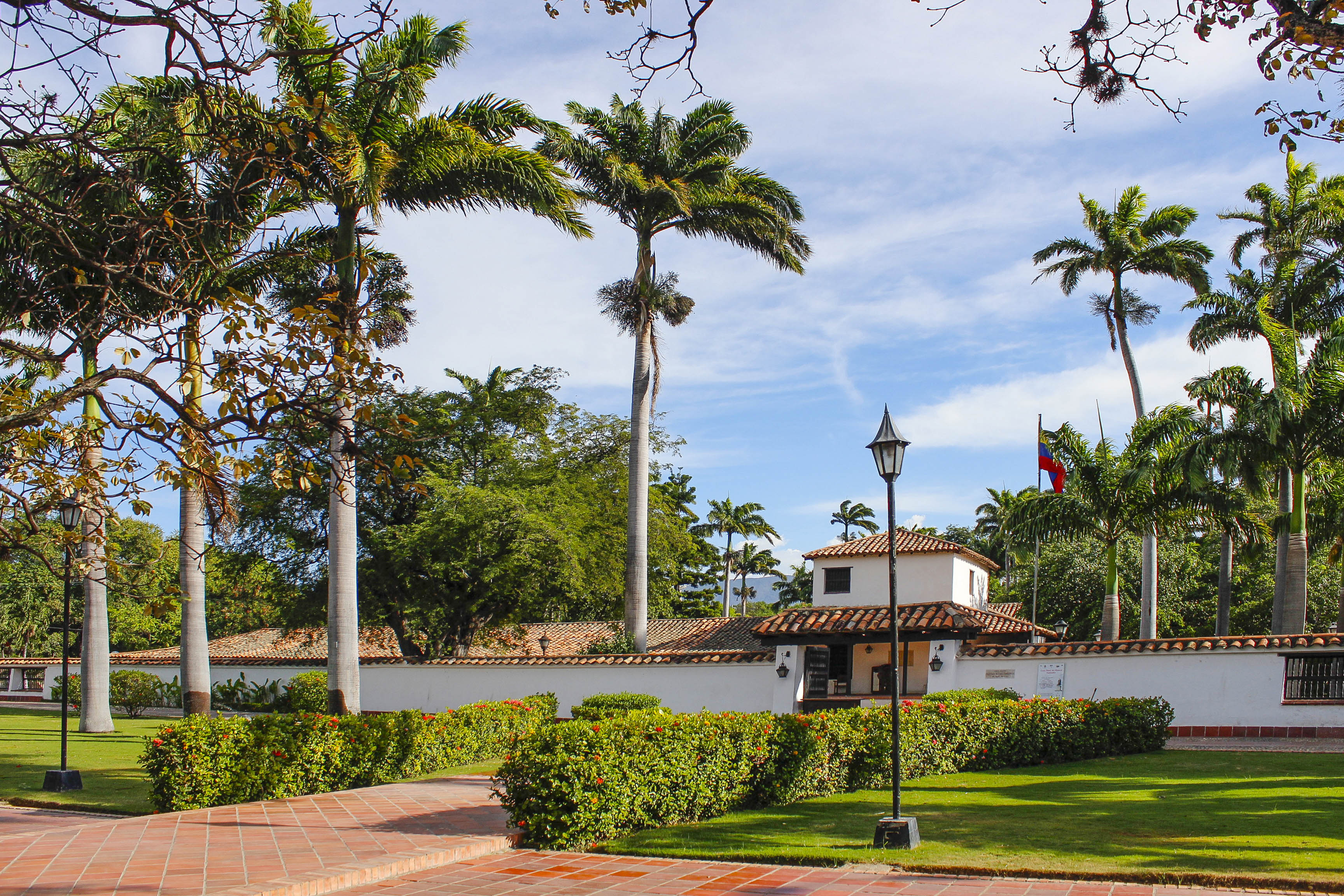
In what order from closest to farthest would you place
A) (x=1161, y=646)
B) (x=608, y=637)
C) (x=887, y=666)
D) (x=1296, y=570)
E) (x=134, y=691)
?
(x=1161, y=646)
(x=1296, y=570)
(x=134, y=691)
(x=887, y=666)
(x=608, y=637)

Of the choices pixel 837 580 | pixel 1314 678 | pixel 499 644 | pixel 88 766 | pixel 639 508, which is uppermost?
pixel 639 508

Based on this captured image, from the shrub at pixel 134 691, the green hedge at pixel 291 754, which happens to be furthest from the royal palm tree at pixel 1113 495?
the shrub at pixel 134 691

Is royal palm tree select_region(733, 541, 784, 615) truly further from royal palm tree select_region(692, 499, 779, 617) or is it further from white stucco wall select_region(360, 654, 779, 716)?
white stucco wall select_region(360, 654, 779, 716)

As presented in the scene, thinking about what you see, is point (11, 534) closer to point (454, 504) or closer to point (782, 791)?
point (782, 791)

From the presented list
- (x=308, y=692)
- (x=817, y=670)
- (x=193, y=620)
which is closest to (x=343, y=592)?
(x=193, y=620)

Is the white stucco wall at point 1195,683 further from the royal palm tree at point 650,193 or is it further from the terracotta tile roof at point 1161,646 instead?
the royal palm tree at point 650,193

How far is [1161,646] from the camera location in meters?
19.4

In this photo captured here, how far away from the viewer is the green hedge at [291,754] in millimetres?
11602

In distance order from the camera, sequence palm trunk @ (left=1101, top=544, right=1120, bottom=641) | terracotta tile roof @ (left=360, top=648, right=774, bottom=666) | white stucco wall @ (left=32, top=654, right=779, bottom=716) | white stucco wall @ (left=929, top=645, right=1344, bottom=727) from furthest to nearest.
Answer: palm trunk @ (left=1101, top=544, right=1120, bottom=641), terracotta tile roof @ (left=360, top=648, right=774, bottom=666), white stucco wall @ (left=32, top=654, right=779, bottom=716), white stucco wall @ (left=929, top=645, right=1344, bottom=727)

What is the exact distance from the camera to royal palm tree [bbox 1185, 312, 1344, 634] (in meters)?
20.9

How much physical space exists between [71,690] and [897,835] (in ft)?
106

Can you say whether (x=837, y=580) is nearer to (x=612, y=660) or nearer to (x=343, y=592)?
(x=612, y=660)

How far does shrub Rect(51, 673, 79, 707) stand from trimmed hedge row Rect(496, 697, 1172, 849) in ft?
86.4

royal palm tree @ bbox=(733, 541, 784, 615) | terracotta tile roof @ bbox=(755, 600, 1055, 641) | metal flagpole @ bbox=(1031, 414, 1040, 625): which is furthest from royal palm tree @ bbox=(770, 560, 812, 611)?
terracotta tile roof @ bbox=(755, 600, 1055, 641)
